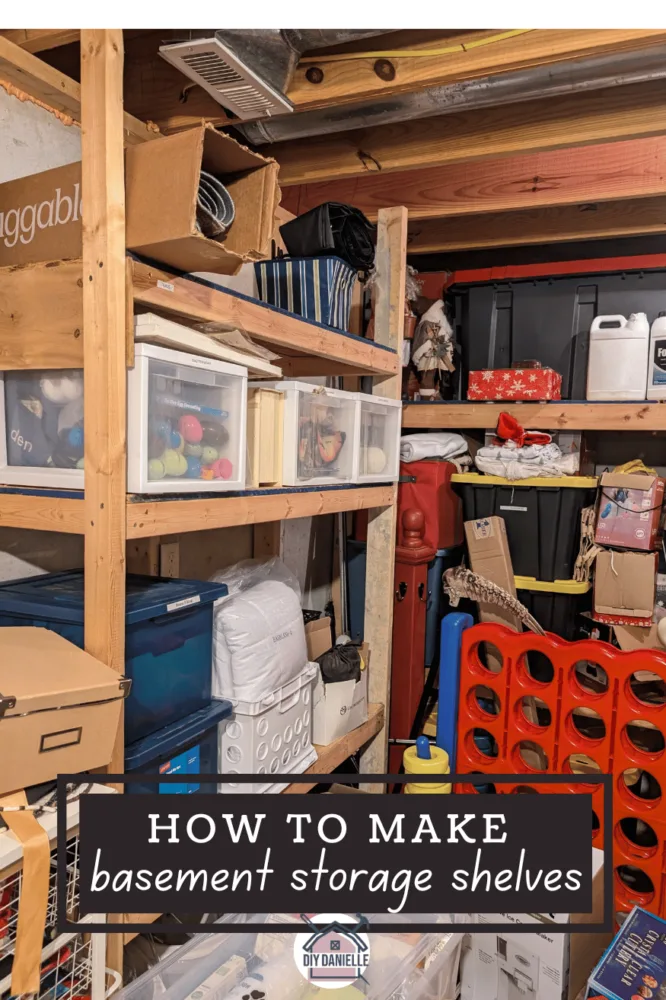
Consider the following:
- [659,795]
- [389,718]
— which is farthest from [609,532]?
[389,718]

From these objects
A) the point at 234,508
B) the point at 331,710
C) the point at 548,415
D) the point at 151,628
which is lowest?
the point at 331,710

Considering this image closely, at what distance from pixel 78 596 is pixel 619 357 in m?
2.28

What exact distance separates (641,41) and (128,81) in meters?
1.31

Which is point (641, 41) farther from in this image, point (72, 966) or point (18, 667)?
point (72, 966)

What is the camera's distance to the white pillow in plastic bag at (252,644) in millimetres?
1780

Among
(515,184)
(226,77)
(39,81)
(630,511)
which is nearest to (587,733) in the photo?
(630,511)

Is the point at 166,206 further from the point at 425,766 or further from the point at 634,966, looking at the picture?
the point at 634,966

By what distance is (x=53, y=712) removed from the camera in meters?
1.15

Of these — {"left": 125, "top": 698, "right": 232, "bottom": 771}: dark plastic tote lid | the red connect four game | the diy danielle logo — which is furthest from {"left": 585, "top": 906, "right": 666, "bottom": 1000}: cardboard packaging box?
{"left": 125, "top": 698, "right": 232, "bottom": 771}: dark plastic tote lid

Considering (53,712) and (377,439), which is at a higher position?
(377,439)

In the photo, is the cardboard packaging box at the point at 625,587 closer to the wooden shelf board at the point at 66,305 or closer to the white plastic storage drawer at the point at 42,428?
the wooden shelf board at the point at 66,305

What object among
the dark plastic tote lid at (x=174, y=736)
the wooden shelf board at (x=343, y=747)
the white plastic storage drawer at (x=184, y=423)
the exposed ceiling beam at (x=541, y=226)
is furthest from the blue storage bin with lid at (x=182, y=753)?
the exposed ceiling beam at (x=541, y=226)

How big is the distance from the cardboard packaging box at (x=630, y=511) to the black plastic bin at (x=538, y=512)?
85 mm

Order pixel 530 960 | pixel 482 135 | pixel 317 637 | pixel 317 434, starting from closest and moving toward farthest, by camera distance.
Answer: pixel 530 960
pixel 317 434
pixel 482 135
pixel 317 637
